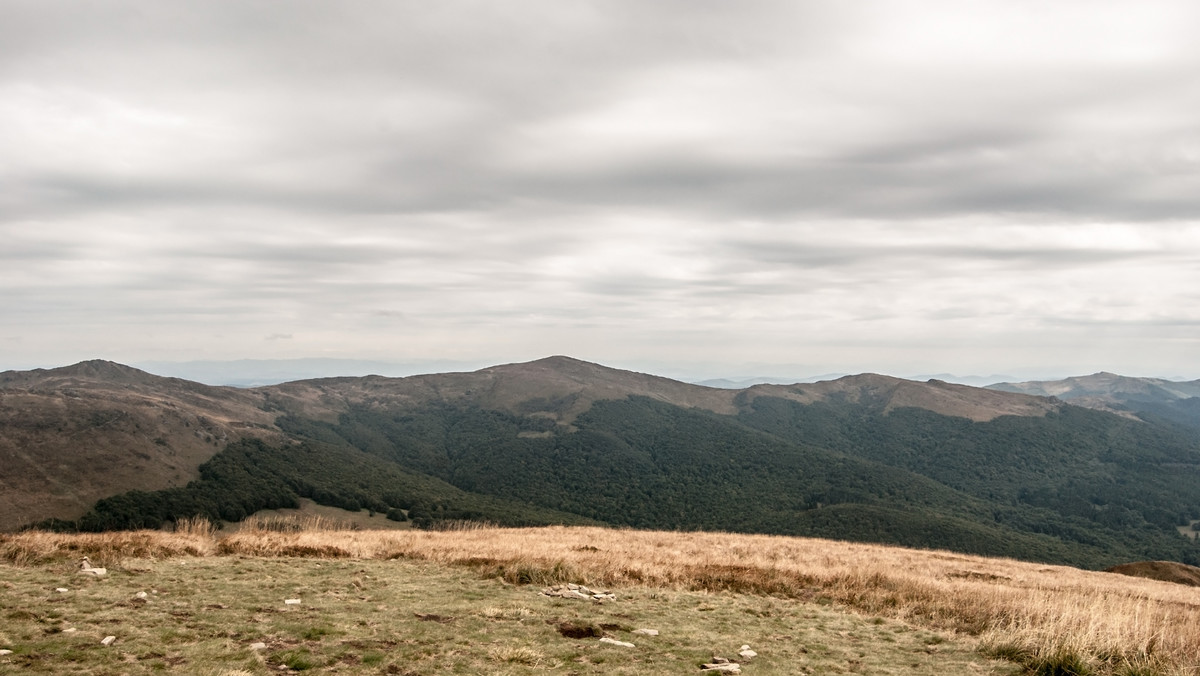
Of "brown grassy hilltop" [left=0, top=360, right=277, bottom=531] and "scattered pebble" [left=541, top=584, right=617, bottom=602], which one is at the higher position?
"scattered pebble" [left=541, top=584, right=617, bottom=602]

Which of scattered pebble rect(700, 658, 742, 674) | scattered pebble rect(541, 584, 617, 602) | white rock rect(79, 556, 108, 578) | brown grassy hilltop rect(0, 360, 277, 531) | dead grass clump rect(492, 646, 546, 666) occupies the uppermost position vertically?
white rock rect(79, 556, 108, 578)

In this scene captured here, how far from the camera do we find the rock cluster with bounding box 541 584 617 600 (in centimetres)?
1540

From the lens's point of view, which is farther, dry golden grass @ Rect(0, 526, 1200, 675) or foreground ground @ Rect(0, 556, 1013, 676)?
dry golden grass @ Rect(0, 526, 1200, 675)

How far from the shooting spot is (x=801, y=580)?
1878 cm

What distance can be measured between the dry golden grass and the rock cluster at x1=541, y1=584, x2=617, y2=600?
100cm

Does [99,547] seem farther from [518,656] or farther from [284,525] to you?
[518,656]

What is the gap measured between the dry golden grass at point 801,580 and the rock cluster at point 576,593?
3.29 ft

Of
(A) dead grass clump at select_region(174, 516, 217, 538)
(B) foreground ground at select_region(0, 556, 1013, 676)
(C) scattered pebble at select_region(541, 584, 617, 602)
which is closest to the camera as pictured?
(B) foreground ground at select_region(0, 556, 1013, 676)

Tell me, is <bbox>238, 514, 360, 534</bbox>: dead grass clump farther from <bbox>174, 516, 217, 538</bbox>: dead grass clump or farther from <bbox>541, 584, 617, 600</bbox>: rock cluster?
<bbox>541, 584, 617, 600</bbox>: rock cluster

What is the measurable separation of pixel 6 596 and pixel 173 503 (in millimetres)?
160639

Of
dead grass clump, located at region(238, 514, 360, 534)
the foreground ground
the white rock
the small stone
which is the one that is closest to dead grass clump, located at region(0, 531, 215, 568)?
the white rock

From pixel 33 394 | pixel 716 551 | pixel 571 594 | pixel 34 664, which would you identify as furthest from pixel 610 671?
pixel 33 394

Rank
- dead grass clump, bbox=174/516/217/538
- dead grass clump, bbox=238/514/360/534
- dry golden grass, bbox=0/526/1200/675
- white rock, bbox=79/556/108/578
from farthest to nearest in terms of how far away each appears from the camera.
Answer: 1. dead grass clump, bbox=238/514/360/534
2. dead grass clump, bbox=174/516/217/538
3. white rock, bbox=79/556/108/578
4. dry golden grass, bbox=0/526/1200/675

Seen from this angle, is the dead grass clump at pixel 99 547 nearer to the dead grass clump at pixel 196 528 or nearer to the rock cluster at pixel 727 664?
the dead grass clump at pixel 196 528
